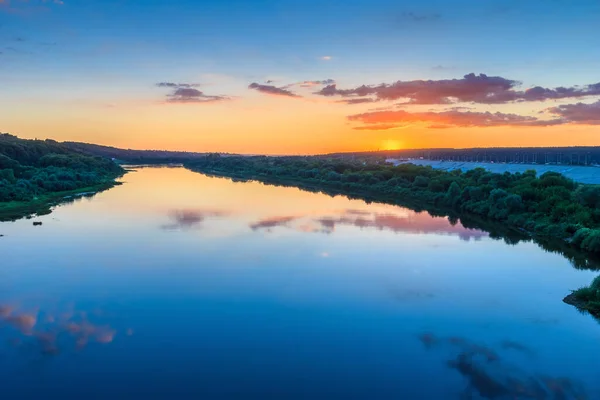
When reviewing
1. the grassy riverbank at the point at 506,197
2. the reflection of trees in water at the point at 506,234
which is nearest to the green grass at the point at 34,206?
the reflection of trees in water at the point at 506,234

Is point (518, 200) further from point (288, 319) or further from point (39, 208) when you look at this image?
point (39, 208)

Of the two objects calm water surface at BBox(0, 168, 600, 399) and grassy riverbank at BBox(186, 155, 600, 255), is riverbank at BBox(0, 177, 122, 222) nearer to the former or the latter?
calm water surface at BBox(0, 168, 600, 399)

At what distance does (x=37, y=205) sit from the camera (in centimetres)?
2311

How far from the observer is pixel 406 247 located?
49.1 ft

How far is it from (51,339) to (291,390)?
401cm

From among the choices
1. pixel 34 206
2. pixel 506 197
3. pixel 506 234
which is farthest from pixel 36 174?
pixel 506 234

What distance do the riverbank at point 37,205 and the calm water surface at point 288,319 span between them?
450 cm

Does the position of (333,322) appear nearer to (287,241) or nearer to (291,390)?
(291,390)

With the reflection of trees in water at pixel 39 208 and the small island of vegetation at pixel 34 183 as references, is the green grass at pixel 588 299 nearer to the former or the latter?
the reflection of trees in water at pixel 39 208

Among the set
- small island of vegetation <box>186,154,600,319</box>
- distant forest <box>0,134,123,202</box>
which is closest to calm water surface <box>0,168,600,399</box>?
small island of vegetation <box>186,154,600,319</box>

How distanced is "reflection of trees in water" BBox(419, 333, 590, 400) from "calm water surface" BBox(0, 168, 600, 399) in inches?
1.0

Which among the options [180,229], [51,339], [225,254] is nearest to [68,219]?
[180,229]

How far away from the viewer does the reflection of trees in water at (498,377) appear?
620 cm

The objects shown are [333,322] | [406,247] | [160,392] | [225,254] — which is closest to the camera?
[160,392]
